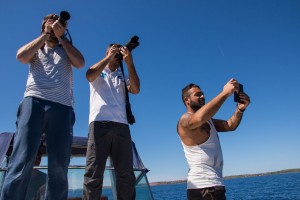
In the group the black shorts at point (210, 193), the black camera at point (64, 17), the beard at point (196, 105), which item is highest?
the black camera at point (64, 17)

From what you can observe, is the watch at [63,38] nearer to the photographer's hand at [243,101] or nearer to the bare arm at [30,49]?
the bare arm at [30,49]

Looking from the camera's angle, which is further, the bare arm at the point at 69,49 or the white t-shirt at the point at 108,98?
the white t-shirt at the point at 108,98

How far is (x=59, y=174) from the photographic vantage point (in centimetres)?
263

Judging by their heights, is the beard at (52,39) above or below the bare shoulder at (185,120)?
above

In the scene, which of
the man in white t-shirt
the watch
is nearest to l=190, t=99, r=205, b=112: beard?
the man in white t-shirt

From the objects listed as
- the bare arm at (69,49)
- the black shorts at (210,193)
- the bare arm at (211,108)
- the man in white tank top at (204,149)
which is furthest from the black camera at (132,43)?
the black shorts at (210,193)

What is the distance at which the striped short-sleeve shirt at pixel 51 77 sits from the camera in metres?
2.89

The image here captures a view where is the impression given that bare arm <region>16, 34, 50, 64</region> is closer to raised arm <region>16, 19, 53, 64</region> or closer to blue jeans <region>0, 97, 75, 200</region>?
raised arm <region>16, 19, 53, 64</region>

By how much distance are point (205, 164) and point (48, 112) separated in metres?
1.88

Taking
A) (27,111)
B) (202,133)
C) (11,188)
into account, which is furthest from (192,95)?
(11,188)

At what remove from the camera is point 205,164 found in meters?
2.74

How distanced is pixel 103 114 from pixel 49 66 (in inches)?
37.5

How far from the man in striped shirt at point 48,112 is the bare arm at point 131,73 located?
79 centimetres

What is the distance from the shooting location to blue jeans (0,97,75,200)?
234 centimetres
